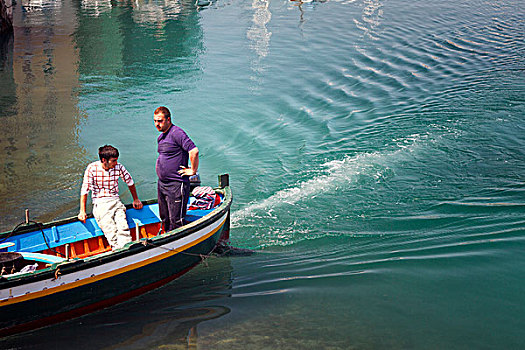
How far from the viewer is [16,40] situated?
91.7 ft

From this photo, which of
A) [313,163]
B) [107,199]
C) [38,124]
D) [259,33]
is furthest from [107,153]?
[259,33]

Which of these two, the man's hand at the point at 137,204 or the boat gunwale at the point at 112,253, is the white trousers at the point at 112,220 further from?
the boat gunwale at the point at 112,253

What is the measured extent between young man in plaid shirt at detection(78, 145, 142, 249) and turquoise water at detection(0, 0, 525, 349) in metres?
1.09

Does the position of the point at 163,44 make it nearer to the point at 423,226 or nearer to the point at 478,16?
the point at 478,16

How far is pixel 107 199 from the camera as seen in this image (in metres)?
7.46

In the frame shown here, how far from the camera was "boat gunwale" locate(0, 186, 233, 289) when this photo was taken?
600cm

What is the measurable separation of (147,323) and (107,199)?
1968 millimetres

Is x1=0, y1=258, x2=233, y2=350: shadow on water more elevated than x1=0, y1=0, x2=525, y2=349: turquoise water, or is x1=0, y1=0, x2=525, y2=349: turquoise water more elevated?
x1=0, y1=0, x2=525, y2=349: turquoise water

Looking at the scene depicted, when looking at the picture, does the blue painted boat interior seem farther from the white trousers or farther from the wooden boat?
the white trousers

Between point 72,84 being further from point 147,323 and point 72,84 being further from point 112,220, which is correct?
point 147,323

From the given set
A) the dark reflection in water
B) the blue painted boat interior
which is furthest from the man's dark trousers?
the dark reflection in water

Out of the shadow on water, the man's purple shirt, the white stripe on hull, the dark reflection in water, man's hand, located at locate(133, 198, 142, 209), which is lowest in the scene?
the shadow on water

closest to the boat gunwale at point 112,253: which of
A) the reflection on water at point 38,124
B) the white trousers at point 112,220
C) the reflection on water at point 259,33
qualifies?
the white trousers at point 112,220

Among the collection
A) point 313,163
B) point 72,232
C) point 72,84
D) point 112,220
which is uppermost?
point 72,84
